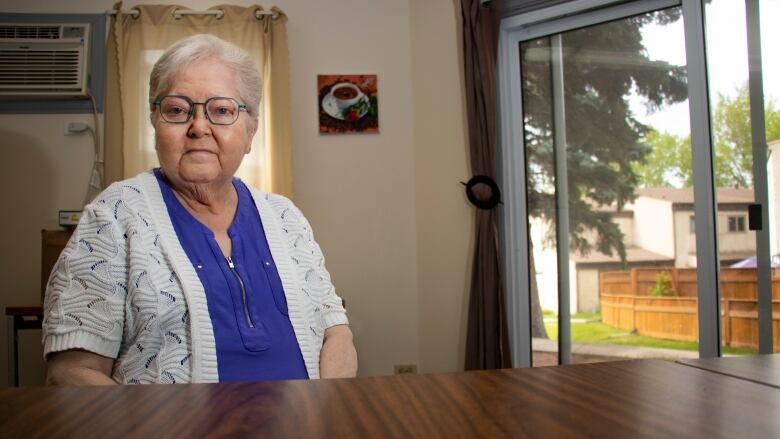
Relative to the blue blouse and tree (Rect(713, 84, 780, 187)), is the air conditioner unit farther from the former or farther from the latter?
tree (Rect(713, 84, 780, 187))

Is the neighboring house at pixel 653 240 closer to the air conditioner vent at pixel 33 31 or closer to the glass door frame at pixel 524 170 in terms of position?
the glass door frame at pixel 524 170

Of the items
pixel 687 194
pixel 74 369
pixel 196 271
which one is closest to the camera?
pixel 74 369

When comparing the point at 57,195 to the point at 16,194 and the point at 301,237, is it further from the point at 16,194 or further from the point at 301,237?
the point at 301,237

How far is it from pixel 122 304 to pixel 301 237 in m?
0.42

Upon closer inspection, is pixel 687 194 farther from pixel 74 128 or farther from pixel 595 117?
pixel 74 128

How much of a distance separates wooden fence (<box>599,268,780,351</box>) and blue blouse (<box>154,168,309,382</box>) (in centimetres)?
211

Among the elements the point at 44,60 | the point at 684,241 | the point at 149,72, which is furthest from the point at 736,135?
the point at 44,60

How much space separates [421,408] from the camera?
0.53 meters

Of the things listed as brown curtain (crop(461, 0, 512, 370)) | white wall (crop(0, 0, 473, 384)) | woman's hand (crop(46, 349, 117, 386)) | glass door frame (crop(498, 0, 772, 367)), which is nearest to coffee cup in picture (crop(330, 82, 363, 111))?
white wall (crop(0, 0, 473, 384))

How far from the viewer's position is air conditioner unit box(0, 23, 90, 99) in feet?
11.7

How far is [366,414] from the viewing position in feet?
1.68

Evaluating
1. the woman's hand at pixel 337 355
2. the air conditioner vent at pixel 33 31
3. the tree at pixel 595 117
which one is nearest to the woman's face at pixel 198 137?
the woman's hand at pixel 337 355

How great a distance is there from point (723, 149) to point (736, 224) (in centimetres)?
32

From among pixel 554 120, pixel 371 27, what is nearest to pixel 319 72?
pixel 371 27
